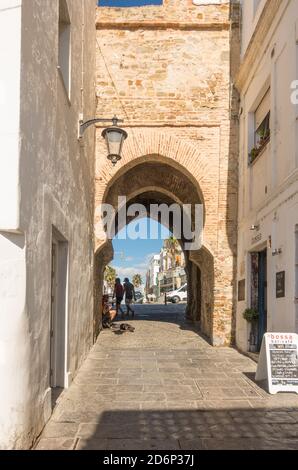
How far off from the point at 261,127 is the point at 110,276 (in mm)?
62485

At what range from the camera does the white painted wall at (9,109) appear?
12.8ft

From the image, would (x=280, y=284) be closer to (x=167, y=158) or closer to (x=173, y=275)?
(x=167, y=158)

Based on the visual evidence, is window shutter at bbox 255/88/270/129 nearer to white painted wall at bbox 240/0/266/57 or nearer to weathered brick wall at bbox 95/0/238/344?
weathered brick wall at bbox 95/0/238/344

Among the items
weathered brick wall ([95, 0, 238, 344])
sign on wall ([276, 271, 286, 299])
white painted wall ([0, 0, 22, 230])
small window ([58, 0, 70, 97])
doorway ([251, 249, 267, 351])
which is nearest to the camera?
white painted wall ([0, 0, 22, 230])

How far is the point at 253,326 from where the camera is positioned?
991 centimetres

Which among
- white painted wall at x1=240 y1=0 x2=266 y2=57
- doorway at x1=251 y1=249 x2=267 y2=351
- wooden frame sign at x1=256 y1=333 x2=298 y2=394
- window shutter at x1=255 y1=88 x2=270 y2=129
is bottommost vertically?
wooden frame sign at x1=256 y1=333 x2=298 y2=394

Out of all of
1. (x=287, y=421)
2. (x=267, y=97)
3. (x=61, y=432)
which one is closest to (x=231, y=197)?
(x=267, y=97)

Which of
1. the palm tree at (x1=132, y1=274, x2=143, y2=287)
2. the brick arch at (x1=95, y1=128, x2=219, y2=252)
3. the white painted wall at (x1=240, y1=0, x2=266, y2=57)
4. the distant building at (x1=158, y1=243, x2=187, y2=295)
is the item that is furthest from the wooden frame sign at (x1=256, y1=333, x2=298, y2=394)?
the palm tree at (x1=132, y1=274, x2=143, y2=287)

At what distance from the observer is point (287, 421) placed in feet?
17.3

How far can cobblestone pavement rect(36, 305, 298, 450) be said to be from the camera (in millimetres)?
4570

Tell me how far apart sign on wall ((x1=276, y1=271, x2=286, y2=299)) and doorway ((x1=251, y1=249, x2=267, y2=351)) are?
1.73 meters

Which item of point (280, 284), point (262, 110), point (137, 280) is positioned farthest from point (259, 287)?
point (137, 280)

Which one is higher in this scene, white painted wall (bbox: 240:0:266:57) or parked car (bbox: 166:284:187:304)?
white painted wall (bbox: 240:0:266:57)

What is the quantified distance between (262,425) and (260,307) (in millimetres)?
4868
